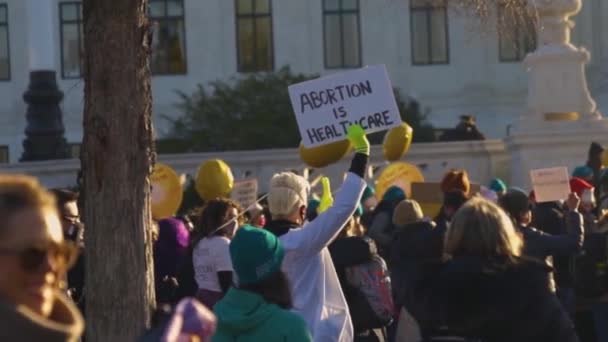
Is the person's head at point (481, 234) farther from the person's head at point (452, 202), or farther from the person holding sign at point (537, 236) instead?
the person's head at point (452, 202)

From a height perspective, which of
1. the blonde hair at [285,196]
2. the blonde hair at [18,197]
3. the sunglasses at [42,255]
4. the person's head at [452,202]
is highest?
the blonde hair at [18,197]

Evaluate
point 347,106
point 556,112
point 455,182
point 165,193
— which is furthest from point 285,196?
point 556,112

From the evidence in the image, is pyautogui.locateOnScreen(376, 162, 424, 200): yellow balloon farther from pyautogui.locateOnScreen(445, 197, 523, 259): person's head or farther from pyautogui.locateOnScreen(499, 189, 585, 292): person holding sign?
pyautogui.locateOnScreen(445, 197, 523, 259): person's head

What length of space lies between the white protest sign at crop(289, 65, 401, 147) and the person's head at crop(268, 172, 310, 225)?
4.29 feet

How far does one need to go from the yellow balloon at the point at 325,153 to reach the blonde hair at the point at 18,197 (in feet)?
19.7

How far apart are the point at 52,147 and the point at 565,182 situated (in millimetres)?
13584

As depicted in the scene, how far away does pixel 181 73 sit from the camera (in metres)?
40.4

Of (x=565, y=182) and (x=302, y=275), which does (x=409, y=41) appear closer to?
(x=565, y=182)

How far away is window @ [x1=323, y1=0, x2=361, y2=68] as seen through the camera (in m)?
40.3

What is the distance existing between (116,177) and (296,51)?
3351 centimetres

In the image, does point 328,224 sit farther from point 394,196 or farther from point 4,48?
point 4,48

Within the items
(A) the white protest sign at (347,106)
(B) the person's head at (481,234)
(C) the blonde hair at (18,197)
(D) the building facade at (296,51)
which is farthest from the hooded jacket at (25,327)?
(D) the building facade at (296,51)

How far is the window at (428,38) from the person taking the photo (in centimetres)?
4022

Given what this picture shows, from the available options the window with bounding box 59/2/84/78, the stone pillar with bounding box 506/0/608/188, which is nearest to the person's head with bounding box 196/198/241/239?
the stone pillar with bounding box 506/0/608/188
